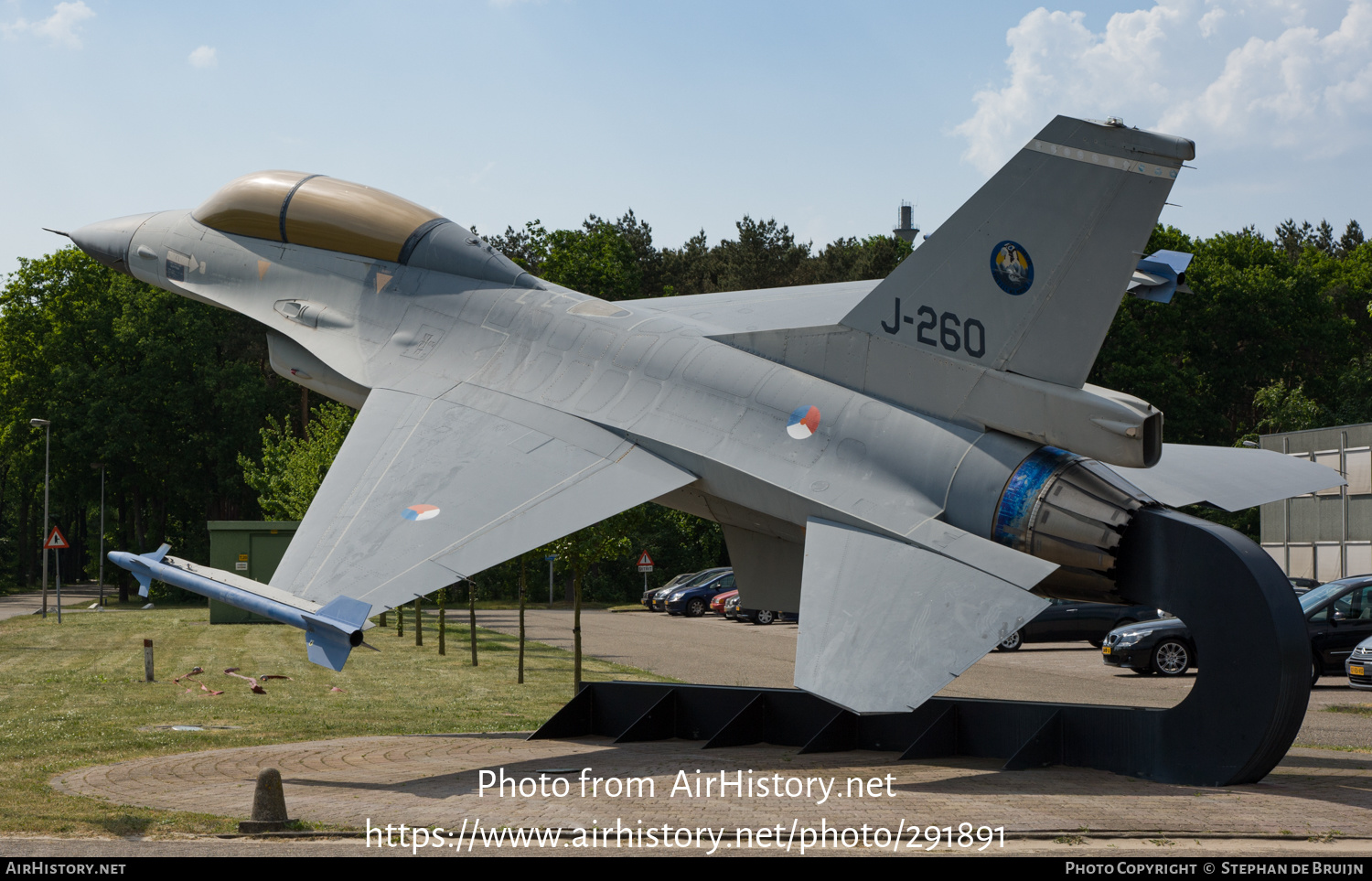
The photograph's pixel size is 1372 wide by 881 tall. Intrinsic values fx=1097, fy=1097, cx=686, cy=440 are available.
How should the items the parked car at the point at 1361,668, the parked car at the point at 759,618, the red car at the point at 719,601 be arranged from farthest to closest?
the red car at the point at 719,601 → the parked car at the point at 759,618 → the parked car at the point at 1361,668

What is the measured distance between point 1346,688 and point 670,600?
26111 millimetres

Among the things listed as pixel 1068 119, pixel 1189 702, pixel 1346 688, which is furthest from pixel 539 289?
pixel 1346 688

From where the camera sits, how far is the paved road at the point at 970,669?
1728 cm

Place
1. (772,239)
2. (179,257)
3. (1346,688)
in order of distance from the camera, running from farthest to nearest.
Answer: (772,239)
(1346,688)
(179,257)

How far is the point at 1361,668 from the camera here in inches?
663

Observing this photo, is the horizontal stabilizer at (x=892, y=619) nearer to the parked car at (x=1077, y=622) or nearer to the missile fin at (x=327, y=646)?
the missile fin at (x=327, y=646)

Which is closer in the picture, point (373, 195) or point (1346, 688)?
point (373, 195)

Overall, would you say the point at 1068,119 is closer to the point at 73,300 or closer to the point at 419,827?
the point at 419,827

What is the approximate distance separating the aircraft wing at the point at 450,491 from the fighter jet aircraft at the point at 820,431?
28 millimetres

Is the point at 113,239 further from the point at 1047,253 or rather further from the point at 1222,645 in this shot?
the point at 1222,645

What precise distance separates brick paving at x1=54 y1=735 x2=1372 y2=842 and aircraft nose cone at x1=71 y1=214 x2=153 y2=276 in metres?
7.04

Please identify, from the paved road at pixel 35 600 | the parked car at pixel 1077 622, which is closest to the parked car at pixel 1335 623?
the parked car at pixel 1077 622

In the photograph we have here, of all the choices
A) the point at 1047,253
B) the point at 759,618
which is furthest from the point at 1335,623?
the point at 759,618

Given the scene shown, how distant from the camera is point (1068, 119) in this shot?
31.1ft
